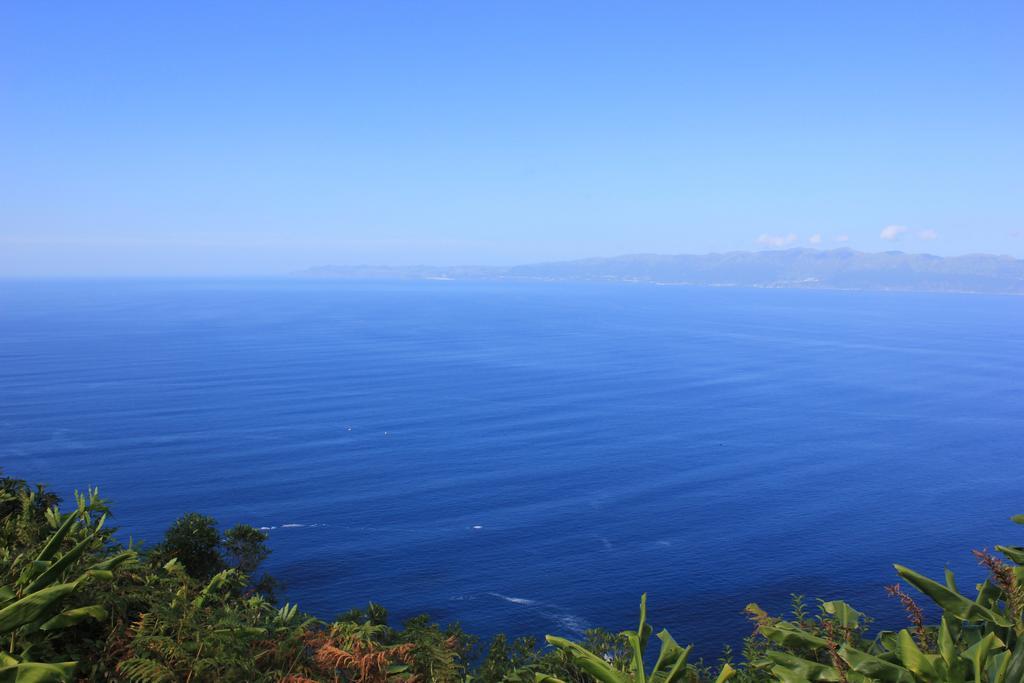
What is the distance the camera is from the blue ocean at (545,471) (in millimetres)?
50500

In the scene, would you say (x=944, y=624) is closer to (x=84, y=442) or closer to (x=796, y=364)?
(x=84, y=442)

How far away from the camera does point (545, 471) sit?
72875mm

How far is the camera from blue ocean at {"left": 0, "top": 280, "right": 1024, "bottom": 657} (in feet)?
166

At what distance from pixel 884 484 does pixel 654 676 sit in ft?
246

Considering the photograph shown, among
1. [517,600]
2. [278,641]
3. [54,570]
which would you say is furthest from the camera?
[517,600]

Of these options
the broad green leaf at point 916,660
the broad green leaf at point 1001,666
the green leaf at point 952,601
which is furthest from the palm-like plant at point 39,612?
the green leaf at point 952,601

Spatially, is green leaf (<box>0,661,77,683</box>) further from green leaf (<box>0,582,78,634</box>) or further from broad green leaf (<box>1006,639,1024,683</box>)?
broad green leaf (<box>1006,639,1024,683</box>)

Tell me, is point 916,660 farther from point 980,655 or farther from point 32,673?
point 32,673

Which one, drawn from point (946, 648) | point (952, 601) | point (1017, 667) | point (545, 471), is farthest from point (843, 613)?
point (545, 471)

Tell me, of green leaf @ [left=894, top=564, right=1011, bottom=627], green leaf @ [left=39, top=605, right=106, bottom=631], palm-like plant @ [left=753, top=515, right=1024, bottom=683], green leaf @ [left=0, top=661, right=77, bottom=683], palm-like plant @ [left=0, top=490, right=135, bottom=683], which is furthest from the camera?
green leaf @ [left=894, top=564, right=1011, bottom=627]

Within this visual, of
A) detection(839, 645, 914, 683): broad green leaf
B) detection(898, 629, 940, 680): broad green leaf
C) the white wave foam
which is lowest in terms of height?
the white wave foam

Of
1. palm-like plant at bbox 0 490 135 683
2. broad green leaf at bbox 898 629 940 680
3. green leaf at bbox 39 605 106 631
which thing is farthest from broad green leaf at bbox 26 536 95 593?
broad green leaf at bbox 898 629 940 680

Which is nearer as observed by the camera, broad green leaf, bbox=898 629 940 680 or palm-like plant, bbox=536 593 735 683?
broad green leaf, bbox=898 629 940 680

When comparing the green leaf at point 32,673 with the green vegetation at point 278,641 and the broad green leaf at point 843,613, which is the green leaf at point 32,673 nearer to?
the green vegetation at point 278,641
